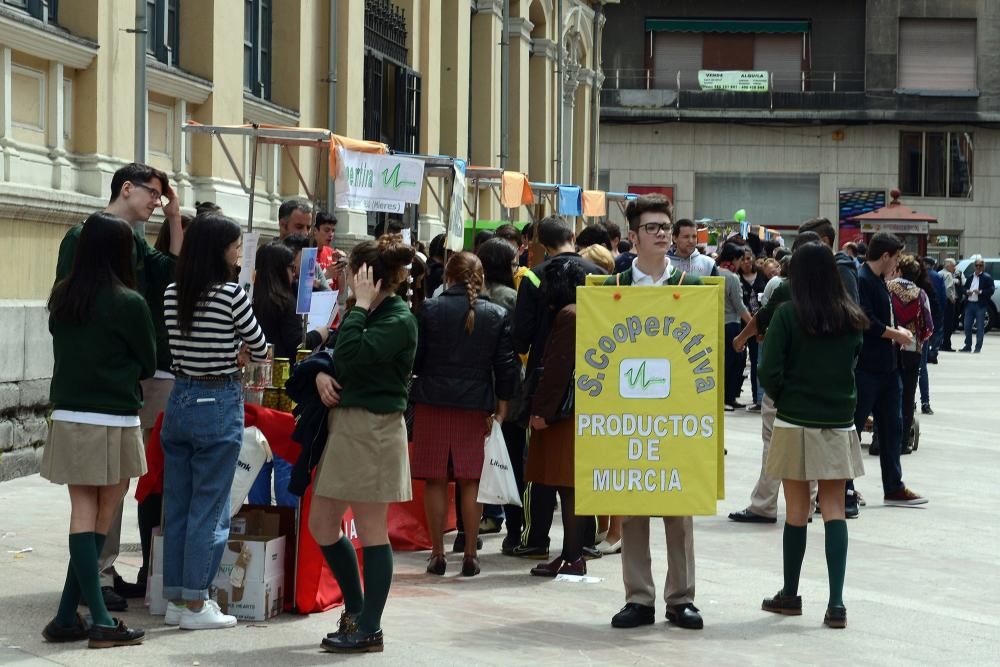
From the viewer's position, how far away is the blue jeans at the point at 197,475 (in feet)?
22.7

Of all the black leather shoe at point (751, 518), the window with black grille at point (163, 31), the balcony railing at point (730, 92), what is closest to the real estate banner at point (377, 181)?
the black leather shoe at point (751, 518)

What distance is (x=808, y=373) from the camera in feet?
25.2

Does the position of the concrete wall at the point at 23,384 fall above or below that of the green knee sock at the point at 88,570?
above

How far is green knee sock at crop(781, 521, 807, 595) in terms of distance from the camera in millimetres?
7742

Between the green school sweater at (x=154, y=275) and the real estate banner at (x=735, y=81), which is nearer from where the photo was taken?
the green school sweater at (x=154, y=275)

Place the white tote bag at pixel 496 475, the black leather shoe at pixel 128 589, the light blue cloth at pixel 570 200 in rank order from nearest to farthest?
the black leather shoe at pixel 128 589 < the white tote bag at pixel 496 475 < the light blue cloth at pixel 570 200

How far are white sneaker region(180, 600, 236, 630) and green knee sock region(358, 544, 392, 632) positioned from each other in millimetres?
752

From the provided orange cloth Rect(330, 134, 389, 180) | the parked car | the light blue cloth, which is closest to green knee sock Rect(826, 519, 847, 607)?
orange cloth Rect(330, 134, 389, 180)

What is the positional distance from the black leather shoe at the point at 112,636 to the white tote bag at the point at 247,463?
0.86 metres

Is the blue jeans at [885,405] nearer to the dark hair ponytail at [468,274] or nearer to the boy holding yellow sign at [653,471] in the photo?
the dark hair ponytail at [468,274]

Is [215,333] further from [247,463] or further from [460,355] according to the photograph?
[460,355]

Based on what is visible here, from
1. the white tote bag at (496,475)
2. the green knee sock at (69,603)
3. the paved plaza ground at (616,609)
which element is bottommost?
the paved plaza ground at (616,609)

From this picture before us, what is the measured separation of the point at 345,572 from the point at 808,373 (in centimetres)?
251

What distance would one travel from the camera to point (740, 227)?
32.6 metres
